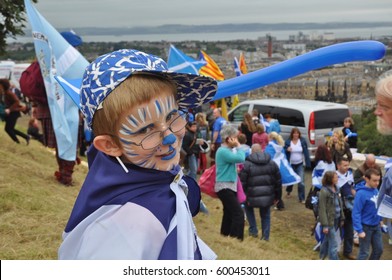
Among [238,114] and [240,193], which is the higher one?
[240,193]

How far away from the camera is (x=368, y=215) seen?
18.3ft

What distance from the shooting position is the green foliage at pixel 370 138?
32.6ft

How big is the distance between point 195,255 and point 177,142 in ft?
1.41

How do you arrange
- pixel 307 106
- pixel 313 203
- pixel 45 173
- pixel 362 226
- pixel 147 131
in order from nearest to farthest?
pixel 147 131 < pixel 362 226 < pixel 313 203 < pixel 45 173 < pixel 307 106

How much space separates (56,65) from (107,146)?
372 centimetres

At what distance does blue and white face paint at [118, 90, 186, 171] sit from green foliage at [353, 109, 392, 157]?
321 inches

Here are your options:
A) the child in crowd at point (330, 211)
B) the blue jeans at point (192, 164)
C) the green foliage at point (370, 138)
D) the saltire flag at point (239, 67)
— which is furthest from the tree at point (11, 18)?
the saltire flag at point (239, 67)

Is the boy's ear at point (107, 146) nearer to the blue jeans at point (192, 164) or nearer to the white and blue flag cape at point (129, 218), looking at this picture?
the white and blue flag cape at point (129, 218)

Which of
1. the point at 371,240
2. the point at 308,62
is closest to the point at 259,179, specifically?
the point at 371,240

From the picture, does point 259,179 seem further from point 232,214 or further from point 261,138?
point 261,138

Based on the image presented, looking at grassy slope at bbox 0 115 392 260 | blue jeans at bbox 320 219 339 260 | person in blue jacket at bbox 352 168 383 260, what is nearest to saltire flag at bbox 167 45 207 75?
grassy slope at bbox 0 115 392 260
